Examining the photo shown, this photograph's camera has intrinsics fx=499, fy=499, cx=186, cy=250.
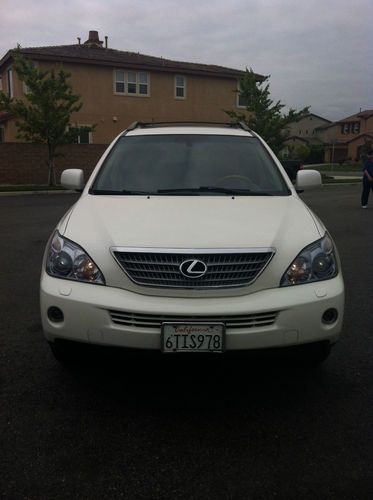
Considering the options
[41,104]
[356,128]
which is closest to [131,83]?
[41,104]

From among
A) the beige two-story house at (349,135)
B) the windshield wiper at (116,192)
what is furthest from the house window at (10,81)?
the beige two-story house at (349,135)

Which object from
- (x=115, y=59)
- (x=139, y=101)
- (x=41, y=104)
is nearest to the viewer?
(x=41, y=104)

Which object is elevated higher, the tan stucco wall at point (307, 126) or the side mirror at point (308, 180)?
the tan stucco wall at point (307, 126)

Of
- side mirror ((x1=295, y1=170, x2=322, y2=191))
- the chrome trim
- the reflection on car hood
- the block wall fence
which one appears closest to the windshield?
the reflection on car hood

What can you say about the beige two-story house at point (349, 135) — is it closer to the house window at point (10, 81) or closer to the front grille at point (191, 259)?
the house window at point (10, 81)

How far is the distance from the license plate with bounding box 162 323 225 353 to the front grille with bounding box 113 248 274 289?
0.78 ft

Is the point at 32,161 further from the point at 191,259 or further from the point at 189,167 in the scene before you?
the point at 191,259

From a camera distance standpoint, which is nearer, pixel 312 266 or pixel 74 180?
pixel 312 266

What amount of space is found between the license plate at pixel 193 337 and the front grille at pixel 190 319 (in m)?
0.03

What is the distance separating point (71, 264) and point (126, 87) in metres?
26.2

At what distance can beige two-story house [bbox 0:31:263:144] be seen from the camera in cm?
2619

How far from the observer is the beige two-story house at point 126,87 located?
2619 centimetres

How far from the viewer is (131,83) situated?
27.6 metres

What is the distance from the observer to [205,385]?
10.8 ft
